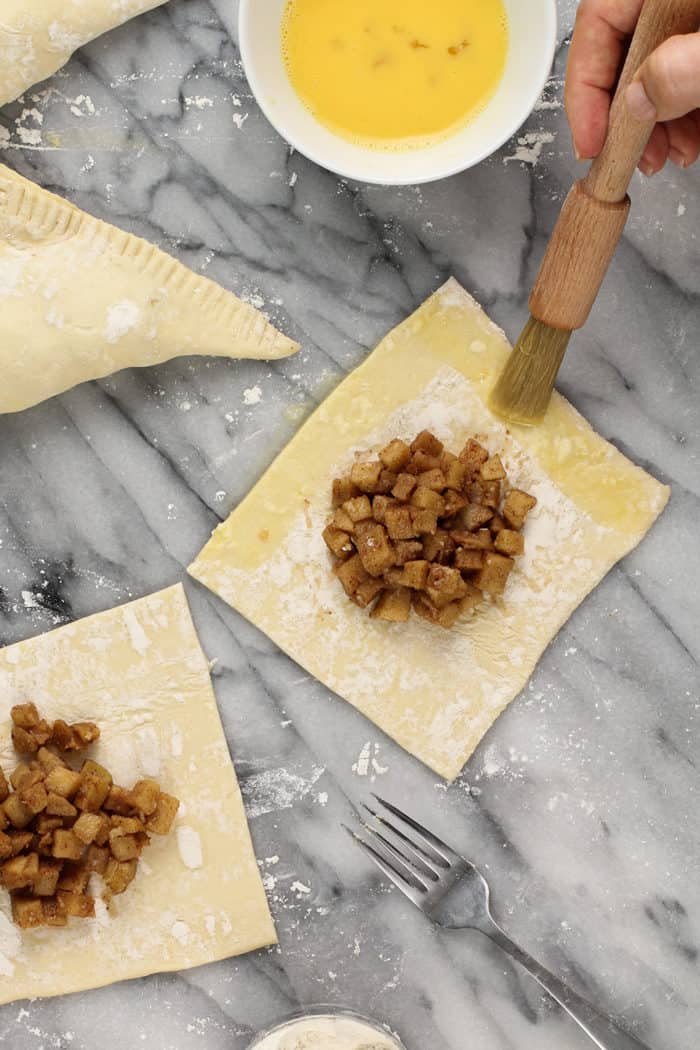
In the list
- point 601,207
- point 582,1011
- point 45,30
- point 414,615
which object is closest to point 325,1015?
point 582,1011

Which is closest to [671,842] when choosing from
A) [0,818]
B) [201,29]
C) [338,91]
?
[0,818]

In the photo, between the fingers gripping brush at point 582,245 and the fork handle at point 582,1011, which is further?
the fork handle at point 582,1011

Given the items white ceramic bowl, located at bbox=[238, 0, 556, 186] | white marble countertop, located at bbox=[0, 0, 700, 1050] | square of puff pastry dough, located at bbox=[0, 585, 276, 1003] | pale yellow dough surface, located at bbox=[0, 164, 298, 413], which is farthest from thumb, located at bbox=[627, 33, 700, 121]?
square of puff pastry dough, located at bbox=[0, 585, 276, 1003]

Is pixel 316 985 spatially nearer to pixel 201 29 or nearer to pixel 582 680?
pixel 582 680

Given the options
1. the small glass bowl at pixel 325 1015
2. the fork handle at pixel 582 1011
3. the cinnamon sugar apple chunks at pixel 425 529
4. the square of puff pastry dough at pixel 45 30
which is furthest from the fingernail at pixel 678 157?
the small glass bowl at pixel 325 1015

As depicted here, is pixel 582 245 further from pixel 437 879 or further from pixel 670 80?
pixel 437 879

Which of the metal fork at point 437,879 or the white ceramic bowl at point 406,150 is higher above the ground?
the white ceramic bowl at point 406,150

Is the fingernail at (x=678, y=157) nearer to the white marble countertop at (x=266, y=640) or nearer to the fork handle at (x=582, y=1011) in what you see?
the white marble countertop at (x=266, y=640)
